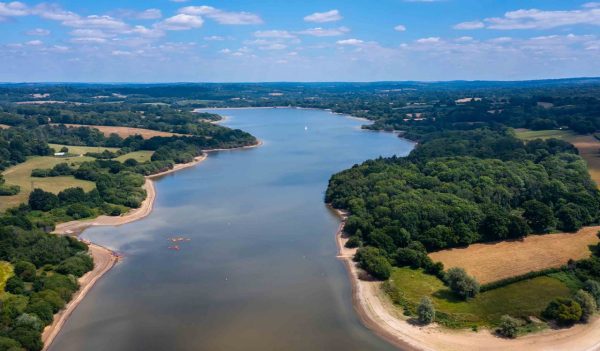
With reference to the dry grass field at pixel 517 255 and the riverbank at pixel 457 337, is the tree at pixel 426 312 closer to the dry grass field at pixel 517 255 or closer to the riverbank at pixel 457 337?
the riverbank at pixel 457 337

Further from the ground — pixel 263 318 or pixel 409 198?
pixel 409 198

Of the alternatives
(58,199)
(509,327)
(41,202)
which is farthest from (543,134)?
(41,202)

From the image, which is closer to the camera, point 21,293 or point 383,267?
point 21,293

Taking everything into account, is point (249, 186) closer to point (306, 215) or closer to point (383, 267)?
point (306, 215)

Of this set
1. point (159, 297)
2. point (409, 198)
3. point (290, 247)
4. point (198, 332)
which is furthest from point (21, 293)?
point (409, 198)

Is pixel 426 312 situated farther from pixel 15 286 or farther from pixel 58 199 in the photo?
pixel 58 199

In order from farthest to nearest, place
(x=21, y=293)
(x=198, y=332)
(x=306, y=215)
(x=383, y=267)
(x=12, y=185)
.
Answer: (x=12, y=185) < (x=306, y=215) < (x=383, y=267) < (x=21, y=293) < (x=198, y=332)

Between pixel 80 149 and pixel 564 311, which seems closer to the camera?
pixel 564 311

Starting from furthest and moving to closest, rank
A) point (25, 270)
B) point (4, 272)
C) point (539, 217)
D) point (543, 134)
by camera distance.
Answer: point (543, 134)
point (539, 217)
point (4, 272)
point (25, 270)
